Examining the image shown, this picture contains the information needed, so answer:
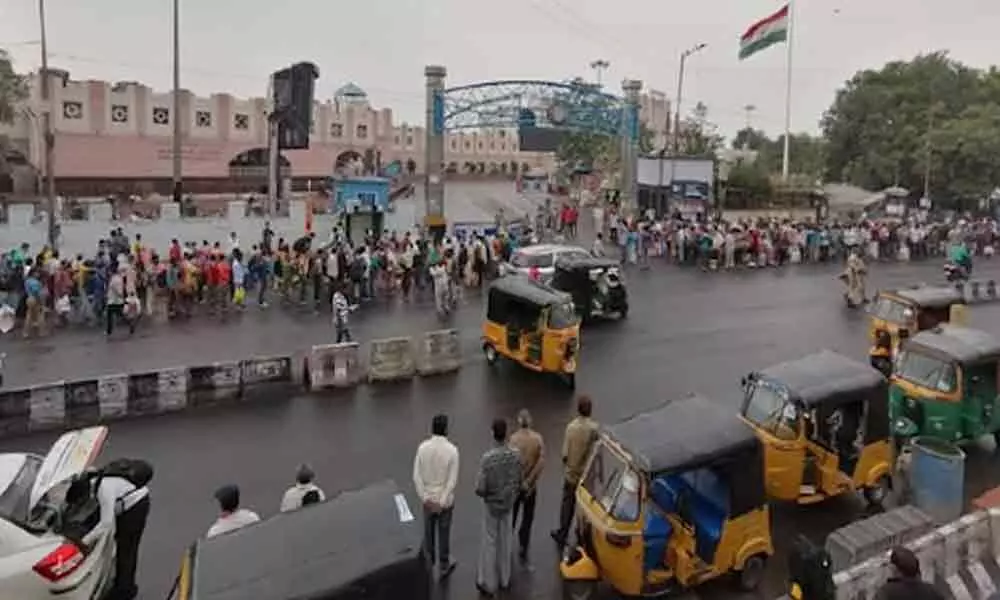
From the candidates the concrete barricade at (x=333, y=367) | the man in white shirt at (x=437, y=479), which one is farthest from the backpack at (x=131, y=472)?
the concrete barricade at (x=333, y=367)

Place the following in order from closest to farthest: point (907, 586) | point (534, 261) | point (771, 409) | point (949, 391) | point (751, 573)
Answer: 1. point (907, 586)
2. point (751, 573)
3. point (771, 409)
4. point (949, 391)
5. point (534, 261)

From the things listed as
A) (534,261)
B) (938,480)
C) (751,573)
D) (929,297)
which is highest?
(534,261)

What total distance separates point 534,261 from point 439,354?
24.0 ft

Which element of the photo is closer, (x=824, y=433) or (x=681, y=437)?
(x=681, y=437)

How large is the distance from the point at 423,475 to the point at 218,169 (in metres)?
49.3

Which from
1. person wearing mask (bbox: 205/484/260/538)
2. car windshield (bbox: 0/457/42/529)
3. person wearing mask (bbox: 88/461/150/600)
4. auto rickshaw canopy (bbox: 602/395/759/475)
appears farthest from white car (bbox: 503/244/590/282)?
car windshield (bbox: 0/457/42/529)

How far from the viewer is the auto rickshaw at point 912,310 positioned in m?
16.9

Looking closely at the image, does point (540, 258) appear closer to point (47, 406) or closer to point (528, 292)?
point (528, 292)

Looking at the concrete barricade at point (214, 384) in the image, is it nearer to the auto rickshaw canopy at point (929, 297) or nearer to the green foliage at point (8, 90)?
the auto rickshaw canopy at point (929, 297)

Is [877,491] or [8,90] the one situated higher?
[8,90]

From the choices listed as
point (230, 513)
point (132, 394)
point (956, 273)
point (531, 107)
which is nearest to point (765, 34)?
point (531, 107)

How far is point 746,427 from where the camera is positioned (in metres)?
9.03

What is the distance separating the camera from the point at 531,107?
3781 centimetres

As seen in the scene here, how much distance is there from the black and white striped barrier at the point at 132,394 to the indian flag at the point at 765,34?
34068 millimetres
